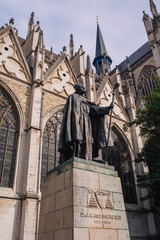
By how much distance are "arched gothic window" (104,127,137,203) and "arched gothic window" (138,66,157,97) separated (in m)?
13.2

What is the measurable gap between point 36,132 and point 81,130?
6.97m

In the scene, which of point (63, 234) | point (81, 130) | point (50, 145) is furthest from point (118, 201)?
point (50, 145)

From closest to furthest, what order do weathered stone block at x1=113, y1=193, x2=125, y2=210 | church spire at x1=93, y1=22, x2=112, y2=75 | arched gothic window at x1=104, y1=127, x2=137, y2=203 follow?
weathered stone block at x1=113, y1=193, x2=125, y2=210 → arched gothic window at x1=104, y1=127, x2=137, y2=203 → church spire at x1=93, y1=22, x2=112, y2=75

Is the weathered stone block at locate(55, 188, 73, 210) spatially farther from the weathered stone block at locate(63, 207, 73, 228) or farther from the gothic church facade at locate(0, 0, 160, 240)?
the gothic church facade at locate(0, 0, 160, 240)

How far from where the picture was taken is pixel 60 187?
440cm

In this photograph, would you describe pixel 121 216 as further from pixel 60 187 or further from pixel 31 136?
pixel 31 136

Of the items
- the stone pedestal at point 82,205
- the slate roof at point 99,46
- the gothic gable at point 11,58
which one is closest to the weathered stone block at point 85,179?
the stone pedestal at point 82,205

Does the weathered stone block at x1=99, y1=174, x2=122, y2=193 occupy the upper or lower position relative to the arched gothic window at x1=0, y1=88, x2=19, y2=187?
lower

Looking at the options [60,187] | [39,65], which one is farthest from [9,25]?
[60,187]

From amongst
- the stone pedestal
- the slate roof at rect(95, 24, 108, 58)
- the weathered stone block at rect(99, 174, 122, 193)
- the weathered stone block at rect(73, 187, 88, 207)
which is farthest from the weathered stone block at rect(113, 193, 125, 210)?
the slate roof at rect(95, 24, 108, 58)

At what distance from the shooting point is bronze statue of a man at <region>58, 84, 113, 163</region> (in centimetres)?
495

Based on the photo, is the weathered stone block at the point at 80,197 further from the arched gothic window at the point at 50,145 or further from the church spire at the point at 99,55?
the church spire at the point at 99,55

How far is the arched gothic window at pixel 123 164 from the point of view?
15734 mm

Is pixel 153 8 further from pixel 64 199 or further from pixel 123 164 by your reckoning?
pixel 64 199
